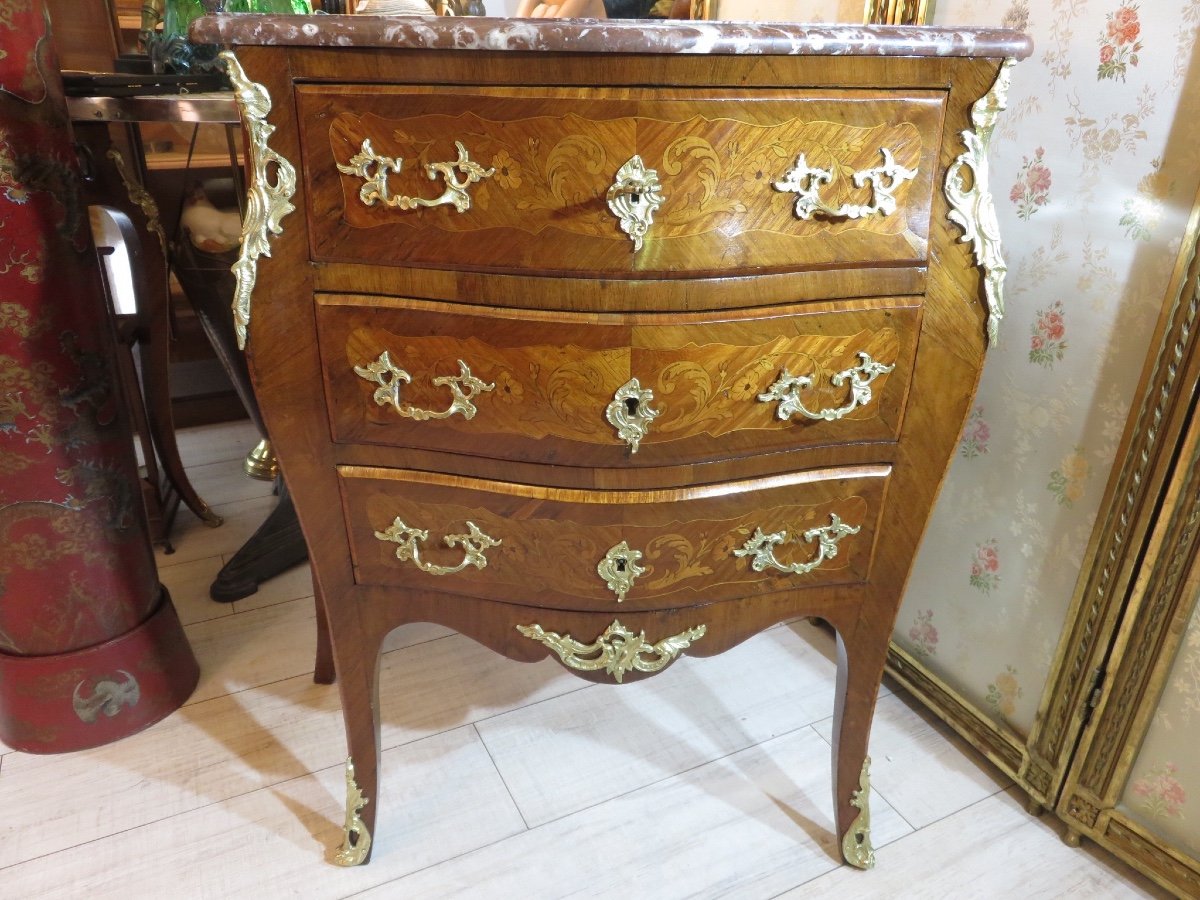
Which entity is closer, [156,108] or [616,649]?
→ [616,649]

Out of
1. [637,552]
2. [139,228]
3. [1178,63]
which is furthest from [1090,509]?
[139,228]

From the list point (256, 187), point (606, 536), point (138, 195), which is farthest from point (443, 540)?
point (138, 195)

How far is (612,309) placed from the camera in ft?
2.55

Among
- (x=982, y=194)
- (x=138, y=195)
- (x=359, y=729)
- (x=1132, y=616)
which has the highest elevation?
(x=982, y=194)

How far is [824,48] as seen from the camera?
698 millimetres

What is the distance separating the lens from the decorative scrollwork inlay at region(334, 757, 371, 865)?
1094mm

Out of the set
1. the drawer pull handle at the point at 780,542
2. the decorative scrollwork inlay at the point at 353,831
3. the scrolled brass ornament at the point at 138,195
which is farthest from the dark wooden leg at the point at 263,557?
the drawer pull handle at the point at 780,542

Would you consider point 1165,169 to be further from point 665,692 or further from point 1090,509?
point 665,692

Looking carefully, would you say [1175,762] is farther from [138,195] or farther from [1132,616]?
[138,195]

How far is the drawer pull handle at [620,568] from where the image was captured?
89cm

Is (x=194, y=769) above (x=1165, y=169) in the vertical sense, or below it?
below

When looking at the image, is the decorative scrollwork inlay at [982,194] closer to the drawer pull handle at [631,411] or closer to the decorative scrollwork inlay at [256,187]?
the drawer pull handle at [631,411]

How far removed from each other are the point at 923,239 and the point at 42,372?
110cm

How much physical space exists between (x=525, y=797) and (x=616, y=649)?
1.38 ft
